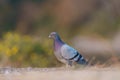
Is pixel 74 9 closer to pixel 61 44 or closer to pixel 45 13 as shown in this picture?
pixel 45 13

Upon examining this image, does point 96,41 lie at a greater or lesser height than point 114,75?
greater

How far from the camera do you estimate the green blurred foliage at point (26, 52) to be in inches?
613

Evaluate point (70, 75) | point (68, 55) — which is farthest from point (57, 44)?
point (70, 75)

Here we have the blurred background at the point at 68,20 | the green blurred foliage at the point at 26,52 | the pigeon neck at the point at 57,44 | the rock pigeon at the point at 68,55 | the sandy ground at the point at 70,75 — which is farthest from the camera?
the blurred background at the point at 68,20

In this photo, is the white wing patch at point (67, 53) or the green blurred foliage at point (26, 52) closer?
the white wing patch at point (67, 53)

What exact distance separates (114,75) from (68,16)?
17630 millimetres

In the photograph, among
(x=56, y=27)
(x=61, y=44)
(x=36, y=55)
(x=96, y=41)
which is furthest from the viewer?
(x=56, y=27)

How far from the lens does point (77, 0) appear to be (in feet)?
91.4

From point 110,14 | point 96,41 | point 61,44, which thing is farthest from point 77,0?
point 61,44

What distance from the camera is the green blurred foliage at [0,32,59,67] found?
1558cm

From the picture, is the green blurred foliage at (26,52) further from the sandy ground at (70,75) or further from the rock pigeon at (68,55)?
the sandy ground at (70,75)

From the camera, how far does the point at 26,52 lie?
17.1 meters

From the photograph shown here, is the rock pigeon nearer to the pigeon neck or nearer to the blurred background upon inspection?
the pigeon neck

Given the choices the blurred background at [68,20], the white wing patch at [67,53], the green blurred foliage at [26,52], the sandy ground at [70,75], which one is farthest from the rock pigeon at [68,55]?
the blurred background at [68,20]
